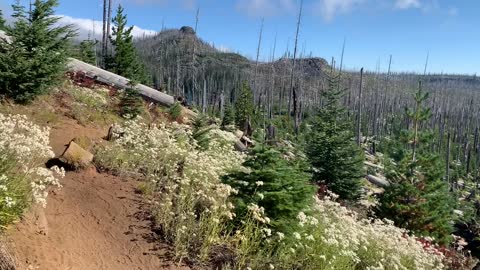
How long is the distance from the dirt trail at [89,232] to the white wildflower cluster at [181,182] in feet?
1.21

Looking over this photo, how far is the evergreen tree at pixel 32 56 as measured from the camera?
30.9 ft

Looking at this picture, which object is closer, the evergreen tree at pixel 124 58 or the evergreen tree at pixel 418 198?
the evergreen tree at pixel 418 198

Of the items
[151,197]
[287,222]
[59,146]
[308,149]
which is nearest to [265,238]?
[287,222]

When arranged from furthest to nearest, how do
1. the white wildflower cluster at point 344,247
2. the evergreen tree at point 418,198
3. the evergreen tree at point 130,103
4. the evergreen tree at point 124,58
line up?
1. the evergreen tree at point 124,58
2. the evergreen tree at point 418,198
3. the evergreen tree at point 130,103
4. the white wildflower cluster at point 344,247

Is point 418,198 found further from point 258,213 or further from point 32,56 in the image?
point 32,56

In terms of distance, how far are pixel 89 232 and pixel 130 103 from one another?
25.0 ft

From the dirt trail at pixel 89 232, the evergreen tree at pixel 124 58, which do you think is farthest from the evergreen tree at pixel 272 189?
the evergreen tree at pixel 124 58

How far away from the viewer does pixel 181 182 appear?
5684 mm

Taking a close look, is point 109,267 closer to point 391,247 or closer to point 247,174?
point 247,174

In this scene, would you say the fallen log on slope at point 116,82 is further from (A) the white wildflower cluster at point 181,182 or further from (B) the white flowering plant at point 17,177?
(B) the white flowering plant at point 17,177

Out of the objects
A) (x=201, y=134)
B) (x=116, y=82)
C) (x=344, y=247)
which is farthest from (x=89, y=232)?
(x=116, y=82)

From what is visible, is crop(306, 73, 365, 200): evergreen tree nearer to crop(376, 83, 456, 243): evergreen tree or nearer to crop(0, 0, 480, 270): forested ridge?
crop(0, 0, 480, 270): forested ridge

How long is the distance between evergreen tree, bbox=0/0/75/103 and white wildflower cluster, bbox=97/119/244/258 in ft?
9.39

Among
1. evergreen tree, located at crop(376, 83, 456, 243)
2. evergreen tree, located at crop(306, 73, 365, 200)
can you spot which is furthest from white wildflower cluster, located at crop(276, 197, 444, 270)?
evergreen tree, located at crop(306, 73, 365, 200)
